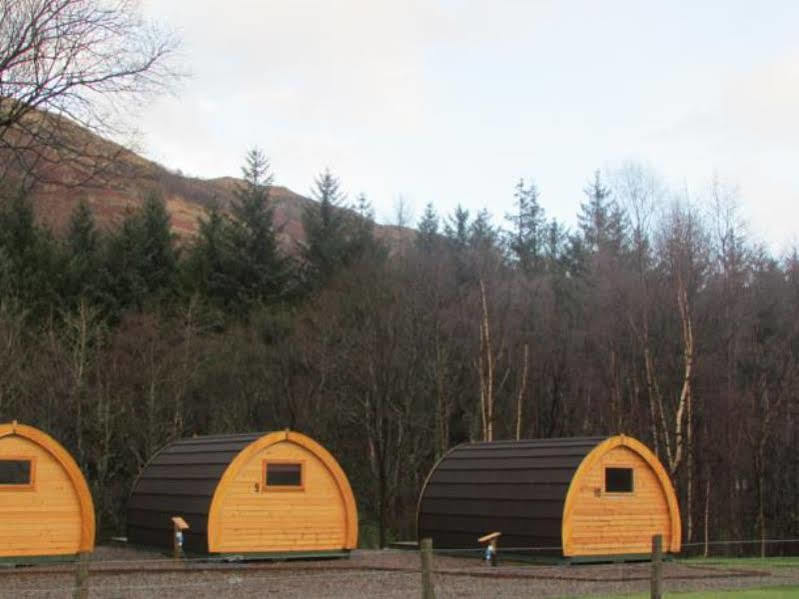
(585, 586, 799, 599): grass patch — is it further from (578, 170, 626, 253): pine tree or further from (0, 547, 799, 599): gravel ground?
(578, 170, 626, 253): pine tree

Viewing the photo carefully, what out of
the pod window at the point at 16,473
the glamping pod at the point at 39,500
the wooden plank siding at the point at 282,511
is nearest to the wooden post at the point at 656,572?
the wooden plank siding at the point at 282,511

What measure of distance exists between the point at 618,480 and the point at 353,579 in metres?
8.39

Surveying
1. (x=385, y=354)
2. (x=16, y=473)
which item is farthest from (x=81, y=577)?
(x=385, y=354)

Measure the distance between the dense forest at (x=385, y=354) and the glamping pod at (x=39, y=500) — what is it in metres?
14.0

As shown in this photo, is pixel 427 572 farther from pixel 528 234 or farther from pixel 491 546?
pixel 528 234

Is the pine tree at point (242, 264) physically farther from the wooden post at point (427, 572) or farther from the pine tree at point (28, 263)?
the wooden post at point (427, 572)

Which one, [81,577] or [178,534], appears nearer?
[81,577]

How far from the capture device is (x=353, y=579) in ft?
67.6

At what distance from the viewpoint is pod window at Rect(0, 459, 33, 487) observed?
22906 mm

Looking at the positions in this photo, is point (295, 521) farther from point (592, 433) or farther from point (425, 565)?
point (592, 433)

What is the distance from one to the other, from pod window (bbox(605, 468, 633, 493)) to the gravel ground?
179 cm

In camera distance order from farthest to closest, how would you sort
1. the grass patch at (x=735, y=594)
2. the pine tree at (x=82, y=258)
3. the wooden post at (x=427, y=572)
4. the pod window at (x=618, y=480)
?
the pine tree at (x=82, y=258), the pod window at (x=618, y=480), the grass patch at (x=735, y=594), the wooden post at (x=427, y=572)

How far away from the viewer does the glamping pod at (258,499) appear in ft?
80.8

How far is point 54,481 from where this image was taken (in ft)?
77.0
